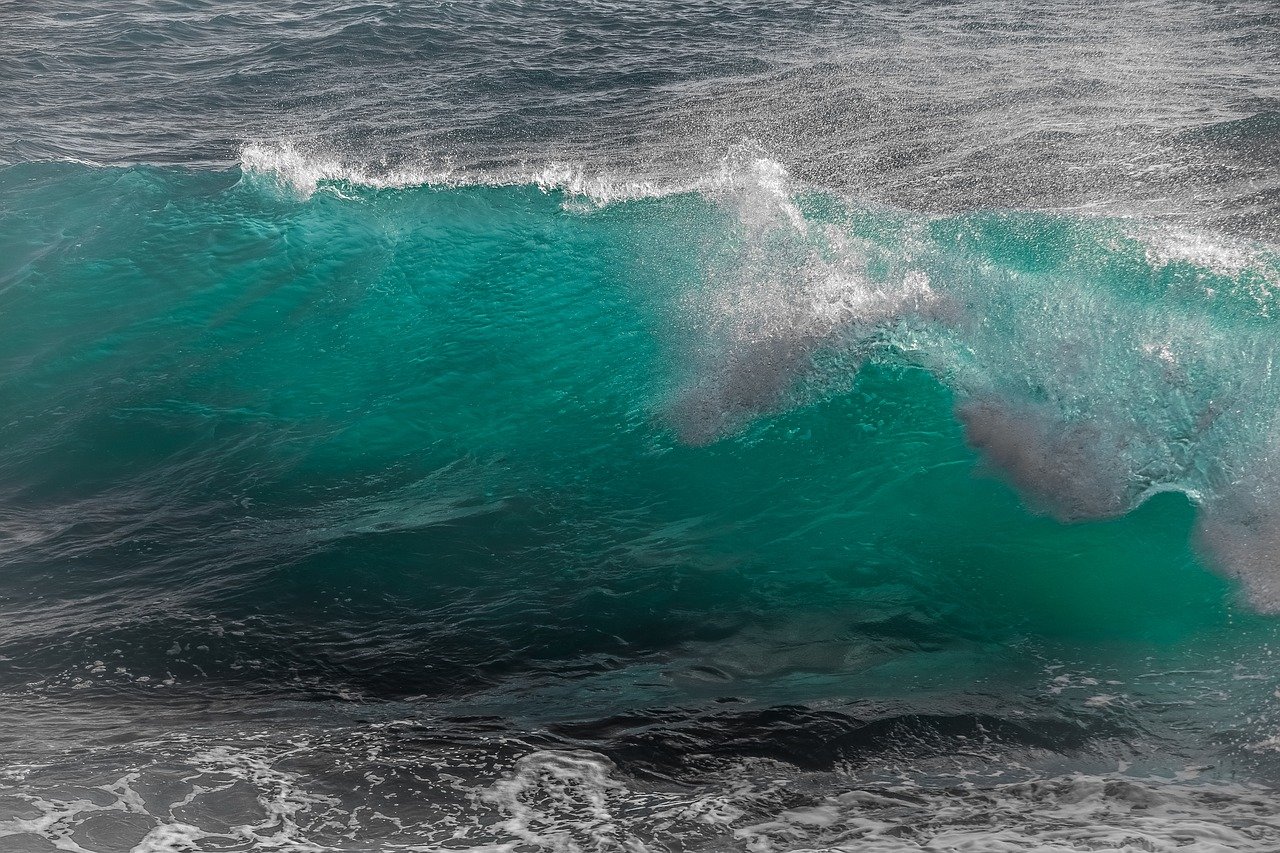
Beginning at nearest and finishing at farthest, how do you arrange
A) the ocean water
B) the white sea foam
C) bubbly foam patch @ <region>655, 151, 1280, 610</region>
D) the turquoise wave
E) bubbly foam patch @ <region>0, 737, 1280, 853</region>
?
bubbly foam patch @ <region>0, 737, 1280, 853</region>, the ocean water, the turquoise wave, bubbly foam patch @ <region>655, 151, 1280, 610</region>, the white sea foam

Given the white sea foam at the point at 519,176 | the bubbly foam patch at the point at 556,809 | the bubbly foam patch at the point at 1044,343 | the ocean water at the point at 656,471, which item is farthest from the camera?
the white sea foam at the point at 519,176

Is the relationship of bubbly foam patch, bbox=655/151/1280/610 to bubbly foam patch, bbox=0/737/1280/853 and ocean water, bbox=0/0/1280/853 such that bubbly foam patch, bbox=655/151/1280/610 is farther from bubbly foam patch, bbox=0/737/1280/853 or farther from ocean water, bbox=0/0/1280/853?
bubbly foam patch, bbox=0/737/1280/853

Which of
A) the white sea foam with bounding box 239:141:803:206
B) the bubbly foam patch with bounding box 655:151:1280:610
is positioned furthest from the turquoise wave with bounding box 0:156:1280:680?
the white sea foam with bounding box 239:141:803:206

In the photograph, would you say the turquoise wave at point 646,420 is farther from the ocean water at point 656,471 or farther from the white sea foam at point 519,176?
the white sea foam at point 519,176

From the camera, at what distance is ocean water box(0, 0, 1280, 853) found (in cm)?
521

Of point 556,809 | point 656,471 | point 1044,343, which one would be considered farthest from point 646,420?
point 556,809

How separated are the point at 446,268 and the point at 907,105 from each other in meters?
6.26

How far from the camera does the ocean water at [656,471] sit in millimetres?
5215

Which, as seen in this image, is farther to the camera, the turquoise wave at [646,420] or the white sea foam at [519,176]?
the white sea foam at [519,176]

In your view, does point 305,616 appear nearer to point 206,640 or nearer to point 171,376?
point 206,640

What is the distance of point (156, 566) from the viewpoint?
6938 mm

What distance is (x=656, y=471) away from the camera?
A: 7766 mm

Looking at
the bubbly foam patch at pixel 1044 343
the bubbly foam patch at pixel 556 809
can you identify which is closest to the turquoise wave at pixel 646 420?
the bubbly foam patch at pixel 1044 343

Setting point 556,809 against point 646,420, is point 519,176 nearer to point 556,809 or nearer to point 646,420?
point 646,420
